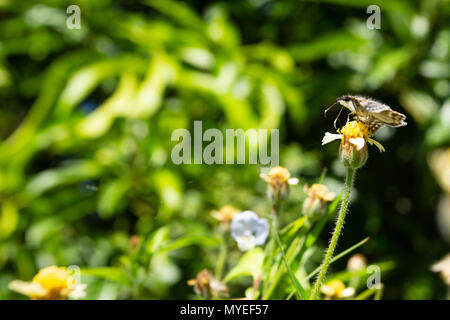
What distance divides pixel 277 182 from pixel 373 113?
0.39ft

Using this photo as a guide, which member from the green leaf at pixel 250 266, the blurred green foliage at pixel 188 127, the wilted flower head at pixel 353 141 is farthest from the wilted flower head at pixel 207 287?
the blurred green foliage at pixel 188 127

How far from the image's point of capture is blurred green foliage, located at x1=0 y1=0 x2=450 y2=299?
105 centimetres

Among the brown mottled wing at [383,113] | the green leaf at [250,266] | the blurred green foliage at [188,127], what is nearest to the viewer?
the brown mottled wing at [383,113]

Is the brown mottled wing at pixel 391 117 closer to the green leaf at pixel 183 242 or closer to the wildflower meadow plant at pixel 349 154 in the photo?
the wildflower meadow plant at pixel 349 154

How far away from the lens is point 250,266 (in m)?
0.38

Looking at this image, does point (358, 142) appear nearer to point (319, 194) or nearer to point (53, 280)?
point (319, 194)

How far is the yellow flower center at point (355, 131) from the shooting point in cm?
31

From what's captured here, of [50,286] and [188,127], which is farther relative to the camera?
[188,127]

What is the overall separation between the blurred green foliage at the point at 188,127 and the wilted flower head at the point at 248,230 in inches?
23.2

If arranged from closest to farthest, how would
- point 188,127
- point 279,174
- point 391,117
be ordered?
point 391,117 → point 279,174 → point 188,127

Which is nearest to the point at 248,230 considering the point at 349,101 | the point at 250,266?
the point at 250,266

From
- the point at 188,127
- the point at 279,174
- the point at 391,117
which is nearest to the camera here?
the point at 391,117

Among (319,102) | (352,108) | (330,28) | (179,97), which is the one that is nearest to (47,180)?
(179,97)

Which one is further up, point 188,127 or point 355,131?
point 188,127
